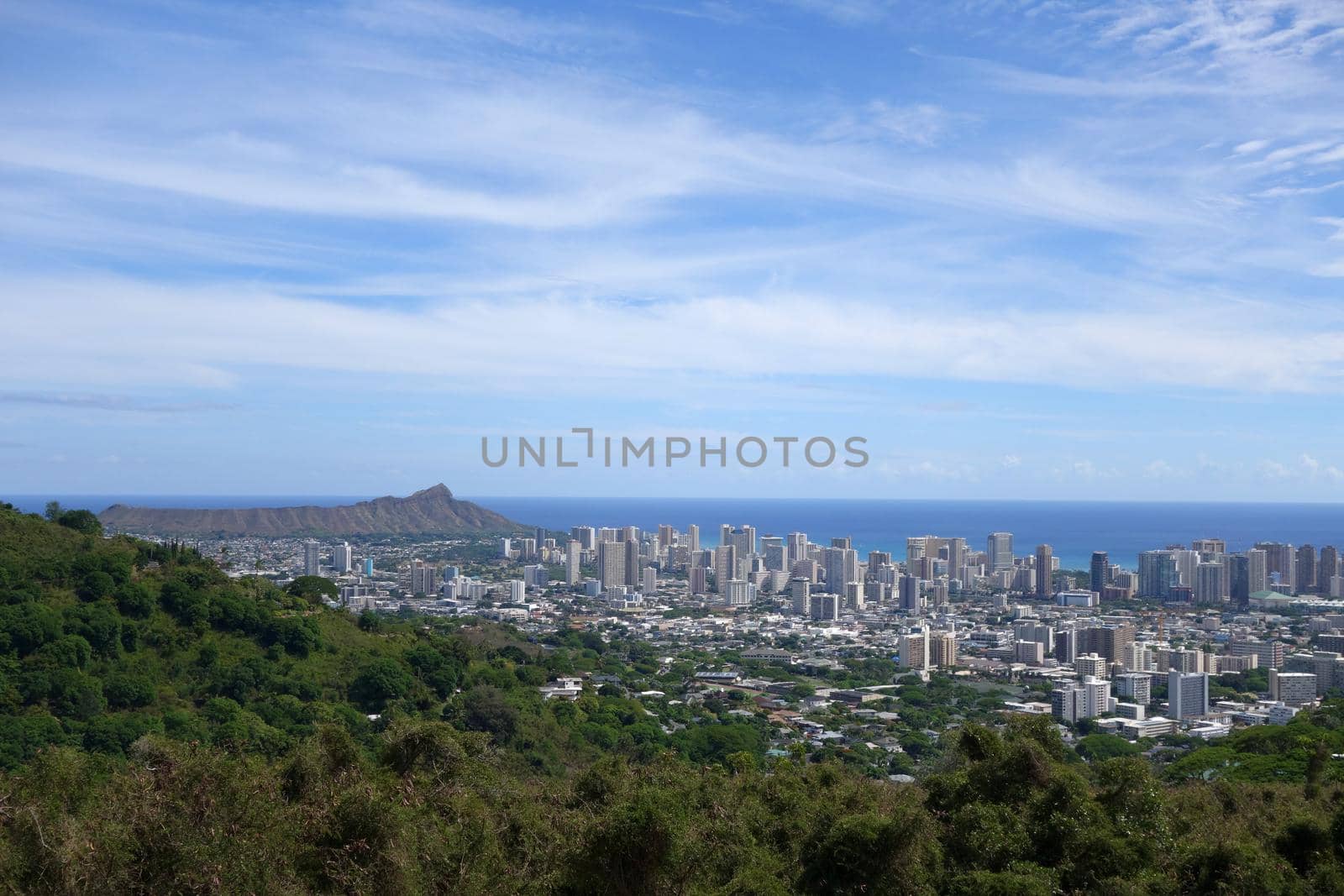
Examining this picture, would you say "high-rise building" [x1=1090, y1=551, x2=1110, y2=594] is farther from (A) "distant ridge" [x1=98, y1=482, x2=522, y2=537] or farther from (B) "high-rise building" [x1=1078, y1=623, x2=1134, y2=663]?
(A) "distant ridge" [x1=98, y1=482, x2=522, y2=537]

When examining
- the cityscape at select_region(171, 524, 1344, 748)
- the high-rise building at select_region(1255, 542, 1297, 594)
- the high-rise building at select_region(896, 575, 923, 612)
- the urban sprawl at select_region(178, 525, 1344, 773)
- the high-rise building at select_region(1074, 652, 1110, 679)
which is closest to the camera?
the urban sprawl at select_region(178, 525, 1344, 773)

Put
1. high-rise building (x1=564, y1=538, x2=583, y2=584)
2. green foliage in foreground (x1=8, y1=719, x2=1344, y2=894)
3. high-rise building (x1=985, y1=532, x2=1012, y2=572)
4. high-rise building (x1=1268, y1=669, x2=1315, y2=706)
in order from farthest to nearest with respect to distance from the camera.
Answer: high-rise building (x1=985, y1=532, x2=1012, y2=572)
high-rise building (x1=564, y1=538, x2=583, y2=584)
high-rise building (x1=1268, y1=669, x2=1315, y2=706)
green foliage in foreground (x1=8, y1=719, x2=1344, y2=894)

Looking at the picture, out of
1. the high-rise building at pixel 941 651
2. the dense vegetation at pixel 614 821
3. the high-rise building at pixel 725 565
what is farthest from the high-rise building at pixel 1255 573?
the dense vegetation at pixel 614 821

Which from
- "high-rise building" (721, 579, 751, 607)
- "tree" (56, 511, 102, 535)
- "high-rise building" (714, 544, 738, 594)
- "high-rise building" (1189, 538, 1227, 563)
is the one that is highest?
"tree" (56, 511, 102, 535)

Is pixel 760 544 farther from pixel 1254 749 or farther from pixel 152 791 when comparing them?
pixel 152 791

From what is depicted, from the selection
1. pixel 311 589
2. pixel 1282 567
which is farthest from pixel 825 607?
pixel 311 589

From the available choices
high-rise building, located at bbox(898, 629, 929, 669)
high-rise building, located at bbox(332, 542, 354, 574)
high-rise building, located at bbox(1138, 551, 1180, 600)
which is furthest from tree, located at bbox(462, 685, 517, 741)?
high-rise building, located at bbox(1138, 551, 1180, 600)

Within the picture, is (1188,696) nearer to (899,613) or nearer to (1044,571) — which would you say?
(899,613)

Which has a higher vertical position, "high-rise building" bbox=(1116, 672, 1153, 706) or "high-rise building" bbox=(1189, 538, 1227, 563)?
"high-rise building" bbox=(1189, 538, 1227, 563)
